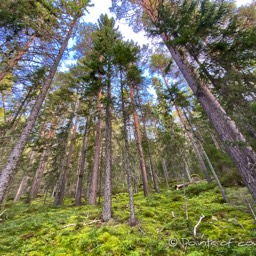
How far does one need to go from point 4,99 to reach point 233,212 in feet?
52.7

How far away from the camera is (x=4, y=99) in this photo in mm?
11719

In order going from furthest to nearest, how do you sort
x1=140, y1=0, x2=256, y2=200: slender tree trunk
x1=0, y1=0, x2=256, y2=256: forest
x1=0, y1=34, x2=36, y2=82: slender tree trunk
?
1. x1=0, y1=34, x2=36, y2=82: slender tree trunk
2. x1=0, y1=0, x2=256, y2=256: forest
3. x1=140, y1=0, x2=256, y2=200: slender tree trunk

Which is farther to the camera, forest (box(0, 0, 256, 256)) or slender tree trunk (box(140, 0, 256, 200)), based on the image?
forest (box(0, 0, 256, 256))

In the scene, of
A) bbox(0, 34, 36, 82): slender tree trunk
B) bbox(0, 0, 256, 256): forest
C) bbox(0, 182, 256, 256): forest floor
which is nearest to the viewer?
bbox(0, 182, 256, 256): forest floor

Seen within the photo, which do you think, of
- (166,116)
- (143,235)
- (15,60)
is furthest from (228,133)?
(15,60)

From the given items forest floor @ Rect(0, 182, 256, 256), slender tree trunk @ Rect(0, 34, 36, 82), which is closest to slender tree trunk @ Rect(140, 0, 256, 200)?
forest floor @ Rect(0, 182, 256, 256)

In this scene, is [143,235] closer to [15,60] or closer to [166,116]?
[166,116]

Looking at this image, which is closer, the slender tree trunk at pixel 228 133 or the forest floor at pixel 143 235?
the forest floor at pixel 143 235

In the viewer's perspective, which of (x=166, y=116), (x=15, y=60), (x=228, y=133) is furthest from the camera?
(x=166, y=116)

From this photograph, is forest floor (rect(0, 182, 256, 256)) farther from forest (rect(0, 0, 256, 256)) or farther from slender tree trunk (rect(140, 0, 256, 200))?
slender tree trunk (rect(140, 0, 256, 200))

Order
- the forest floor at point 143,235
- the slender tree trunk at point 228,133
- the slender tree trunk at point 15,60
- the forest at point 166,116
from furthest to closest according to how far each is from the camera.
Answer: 1. the slender tree trunk at point 15,60
2. the forest at point 166,116
3. the slender tree trunk at point 228,133
4. the forest floor at point 143,235

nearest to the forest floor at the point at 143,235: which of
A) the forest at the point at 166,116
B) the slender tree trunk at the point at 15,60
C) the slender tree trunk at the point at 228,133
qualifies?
the forest at the point at 166,116

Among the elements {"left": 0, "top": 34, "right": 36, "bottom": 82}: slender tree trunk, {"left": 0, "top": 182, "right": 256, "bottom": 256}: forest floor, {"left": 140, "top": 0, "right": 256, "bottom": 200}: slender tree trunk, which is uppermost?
{"left": 0, "top": 34, "right": 36, "bottom": 82}: slender tree trunk

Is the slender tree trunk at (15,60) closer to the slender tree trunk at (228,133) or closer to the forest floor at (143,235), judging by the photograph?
the forest floor at (143,235)
